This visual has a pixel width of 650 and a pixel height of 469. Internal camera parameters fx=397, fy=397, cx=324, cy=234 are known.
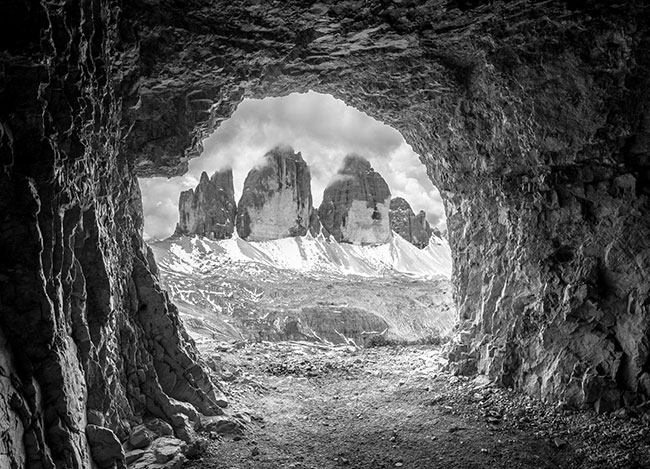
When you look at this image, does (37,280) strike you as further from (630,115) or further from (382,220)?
A: (382,220)

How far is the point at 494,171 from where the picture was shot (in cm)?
1351

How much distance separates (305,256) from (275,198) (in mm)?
19197

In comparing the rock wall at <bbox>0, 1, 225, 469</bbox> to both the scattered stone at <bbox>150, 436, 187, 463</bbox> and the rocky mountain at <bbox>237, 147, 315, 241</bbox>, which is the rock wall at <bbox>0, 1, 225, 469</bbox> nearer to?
the scattered stone at <bbox>150, 436, 187, 463</bbox>

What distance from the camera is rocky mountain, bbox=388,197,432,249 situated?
140m

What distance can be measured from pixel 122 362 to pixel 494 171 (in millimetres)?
12410

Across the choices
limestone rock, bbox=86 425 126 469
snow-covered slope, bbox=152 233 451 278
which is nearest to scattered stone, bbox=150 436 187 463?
limestone rock, bbox=86 425 126 469

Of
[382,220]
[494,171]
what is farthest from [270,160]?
[494,171]

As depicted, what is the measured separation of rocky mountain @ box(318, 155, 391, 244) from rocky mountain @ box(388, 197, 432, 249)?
529 inches

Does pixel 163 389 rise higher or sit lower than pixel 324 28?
lower

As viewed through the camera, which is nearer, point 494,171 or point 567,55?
point 567,55

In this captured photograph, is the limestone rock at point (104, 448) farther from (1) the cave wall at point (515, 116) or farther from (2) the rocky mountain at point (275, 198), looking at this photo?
(2) the rocky mountain at point (275, 198)

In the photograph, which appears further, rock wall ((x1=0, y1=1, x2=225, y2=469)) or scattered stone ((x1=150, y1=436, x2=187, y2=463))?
scattered stone ((x1=150, y1=436, x2=187, y2=463))

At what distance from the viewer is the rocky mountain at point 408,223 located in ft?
460

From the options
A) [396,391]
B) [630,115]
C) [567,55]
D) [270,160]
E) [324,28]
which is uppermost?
[270,160]
